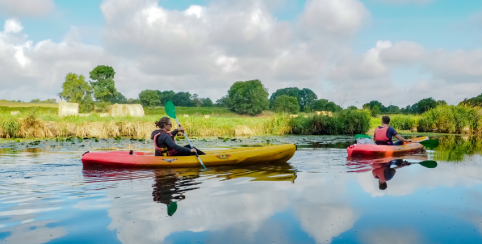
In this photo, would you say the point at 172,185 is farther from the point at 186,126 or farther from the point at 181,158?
the point at 186,126

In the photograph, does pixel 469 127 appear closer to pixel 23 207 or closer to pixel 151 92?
pixel 23 207

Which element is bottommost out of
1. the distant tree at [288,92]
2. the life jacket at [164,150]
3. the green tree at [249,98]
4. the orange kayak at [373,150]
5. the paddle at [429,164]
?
the paddle at [429,164]

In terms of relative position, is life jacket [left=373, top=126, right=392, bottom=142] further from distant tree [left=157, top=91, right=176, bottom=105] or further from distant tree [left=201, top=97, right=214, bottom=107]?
distant tree [left=157, top=91, right=176, bottom=105]

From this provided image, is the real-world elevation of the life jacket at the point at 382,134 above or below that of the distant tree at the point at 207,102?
below

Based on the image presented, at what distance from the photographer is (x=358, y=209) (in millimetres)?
3920

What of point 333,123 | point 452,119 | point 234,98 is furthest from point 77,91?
point 452,119

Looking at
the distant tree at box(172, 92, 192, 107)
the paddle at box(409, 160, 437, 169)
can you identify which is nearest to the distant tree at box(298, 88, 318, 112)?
the distant tree at box(172, 92, 192, 107)

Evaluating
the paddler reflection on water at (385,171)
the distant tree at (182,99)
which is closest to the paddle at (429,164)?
the paddler reflection on water at (385,171)

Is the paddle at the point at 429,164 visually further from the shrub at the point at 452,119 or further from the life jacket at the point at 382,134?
the shrub at the point at 452,119

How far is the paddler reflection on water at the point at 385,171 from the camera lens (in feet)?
18.2

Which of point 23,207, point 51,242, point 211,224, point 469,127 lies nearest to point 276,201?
point 211,224

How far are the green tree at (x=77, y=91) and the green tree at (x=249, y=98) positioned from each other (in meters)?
24.3

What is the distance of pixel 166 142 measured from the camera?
22.1ft

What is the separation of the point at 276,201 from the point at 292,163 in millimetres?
3505
